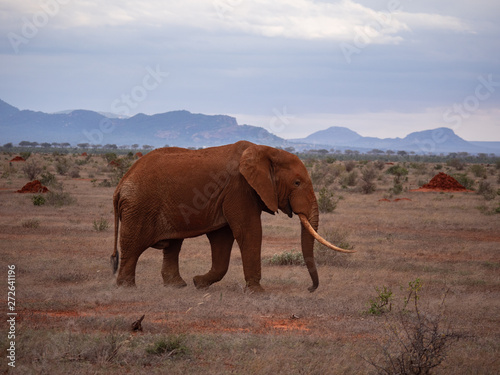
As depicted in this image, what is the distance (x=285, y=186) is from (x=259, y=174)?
0.63 metres

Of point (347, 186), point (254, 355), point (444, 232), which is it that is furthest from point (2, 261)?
point (347, 186)

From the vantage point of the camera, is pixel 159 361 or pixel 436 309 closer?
pixel 159 361

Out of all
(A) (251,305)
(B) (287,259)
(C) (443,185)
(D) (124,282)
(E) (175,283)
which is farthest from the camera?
(C) (443,185)

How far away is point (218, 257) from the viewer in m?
10.9

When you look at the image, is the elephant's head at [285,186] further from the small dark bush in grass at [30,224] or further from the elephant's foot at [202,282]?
the small dark bush in grass at [30,224]

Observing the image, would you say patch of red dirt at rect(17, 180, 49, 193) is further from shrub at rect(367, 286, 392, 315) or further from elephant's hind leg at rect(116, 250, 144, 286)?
shrub at rect(367, 286, 392, 315)

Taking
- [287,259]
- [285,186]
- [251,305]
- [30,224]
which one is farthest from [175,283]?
[30,224]

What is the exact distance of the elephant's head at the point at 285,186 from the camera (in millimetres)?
10242

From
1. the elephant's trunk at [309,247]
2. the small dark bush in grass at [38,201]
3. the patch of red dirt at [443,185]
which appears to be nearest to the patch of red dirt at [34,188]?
the small dark bush in grass at [38,201]

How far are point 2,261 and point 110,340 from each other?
745cm

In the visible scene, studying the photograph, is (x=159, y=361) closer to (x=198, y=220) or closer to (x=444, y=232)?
(x=198, y=220)

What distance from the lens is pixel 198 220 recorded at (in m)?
10.6

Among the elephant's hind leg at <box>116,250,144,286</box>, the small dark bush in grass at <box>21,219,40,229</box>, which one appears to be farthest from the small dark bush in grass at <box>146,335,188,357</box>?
the small dark bush in grass at <box>21,219,40,229</box>

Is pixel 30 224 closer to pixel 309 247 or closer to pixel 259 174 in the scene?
pixel 259 174
